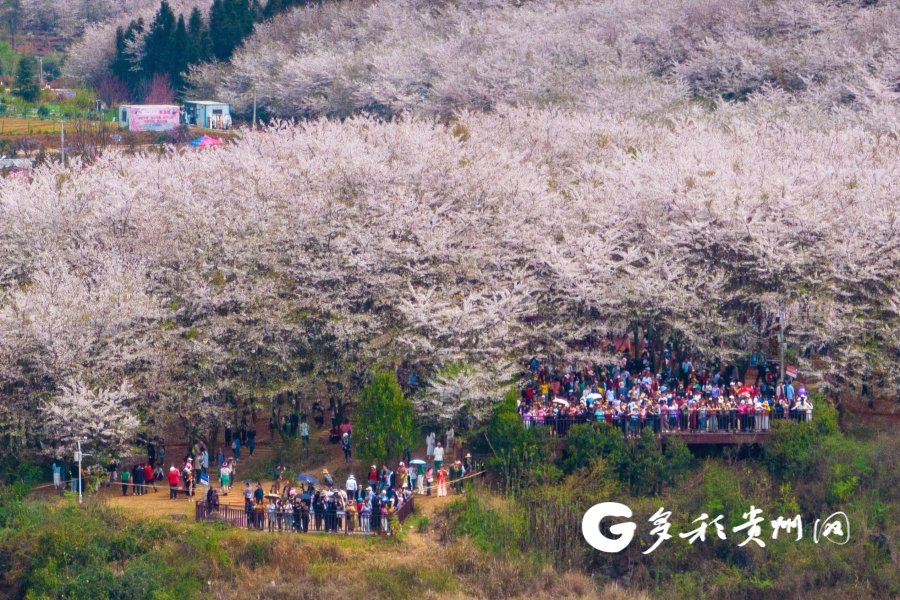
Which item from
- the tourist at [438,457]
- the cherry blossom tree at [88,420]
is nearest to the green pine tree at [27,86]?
the cherry blossom tree at [88,420]

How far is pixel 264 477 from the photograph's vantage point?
32.7 metres

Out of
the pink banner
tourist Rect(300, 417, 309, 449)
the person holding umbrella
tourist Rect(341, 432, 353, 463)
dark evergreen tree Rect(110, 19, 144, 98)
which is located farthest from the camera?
dark evergreen tree Rect(110, 19, 144, 98)

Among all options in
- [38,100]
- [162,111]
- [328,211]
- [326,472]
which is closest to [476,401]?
[326,472]

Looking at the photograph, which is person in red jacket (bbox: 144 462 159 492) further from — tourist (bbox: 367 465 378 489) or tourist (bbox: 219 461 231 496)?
tourist (bbox: 367 465 378 489)

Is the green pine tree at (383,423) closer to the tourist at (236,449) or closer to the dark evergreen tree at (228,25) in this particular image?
the tourist at (236,449)

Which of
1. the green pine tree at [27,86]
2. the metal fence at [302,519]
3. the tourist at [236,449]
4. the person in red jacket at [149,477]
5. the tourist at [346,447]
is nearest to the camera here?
the metal fence at [302,519]

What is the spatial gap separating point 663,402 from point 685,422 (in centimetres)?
58

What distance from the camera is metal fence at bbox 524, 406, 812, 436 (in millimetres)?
31672

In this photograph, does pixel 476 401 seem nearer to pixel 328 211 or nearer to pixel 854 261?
pixel 328 211

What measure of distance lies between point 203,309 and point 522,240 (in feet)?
23.8

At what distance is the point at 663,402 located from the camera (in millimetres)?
31938

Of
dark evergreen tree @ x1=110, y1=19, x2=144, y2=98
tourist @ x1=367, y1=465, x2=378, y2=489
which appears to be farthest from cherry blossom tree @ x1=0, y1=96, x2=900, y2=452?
dark evergreen tree @ x1=110, y1=19, x2=144, y2=98

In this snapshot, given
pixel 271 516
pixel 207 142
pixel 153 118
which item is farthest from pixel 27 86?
pixel 271 516

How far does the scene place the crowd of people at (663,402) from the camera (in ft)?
104
